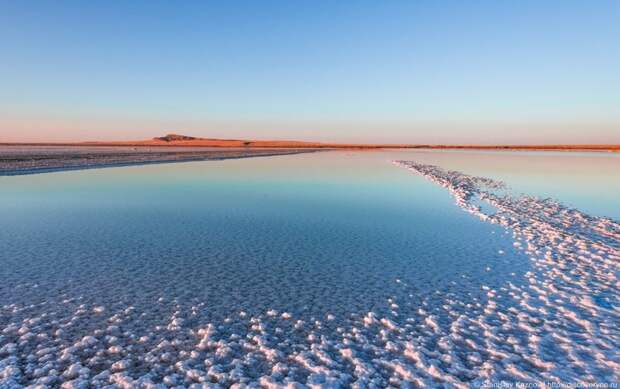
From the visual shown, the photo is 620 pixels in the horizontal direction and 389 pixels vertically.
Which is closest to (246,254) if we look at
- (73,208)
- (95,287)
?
(95,287)

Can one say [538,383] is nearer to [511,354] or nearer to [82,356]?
[511,354]

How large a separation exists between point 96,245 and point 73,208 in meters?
6.01

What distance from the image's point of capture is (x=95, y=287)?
664cm

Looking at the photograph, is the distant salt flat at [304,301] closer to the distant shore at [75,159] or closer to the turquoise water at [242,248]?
the turquoise water at [242,248]

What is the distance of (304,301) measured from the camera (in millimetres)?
6301

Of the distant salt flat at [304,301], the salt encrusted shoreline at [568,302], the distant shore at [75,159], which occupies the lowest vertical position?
the salt encrusted shoreline at [568,302]

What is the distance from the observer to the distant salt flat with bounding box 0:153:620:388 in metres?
4.48

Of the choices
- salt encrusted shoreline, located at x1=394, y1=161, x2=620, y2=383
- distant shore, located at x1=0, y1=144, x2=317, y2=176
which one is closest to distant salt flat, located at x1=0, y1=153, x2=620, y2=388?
salt encrusted shoreline, located at x1=394, y1=161, x2=620, y2=383

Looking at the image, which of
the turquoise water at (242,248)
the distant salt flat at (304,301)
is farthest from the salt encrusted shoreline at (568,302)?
the turquoise water at (242,248)

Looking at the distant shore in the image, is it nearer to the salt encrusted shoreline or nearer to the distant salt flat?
the distant salt flat

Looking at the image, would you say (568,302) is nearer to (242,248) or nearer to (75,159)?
(242,248)

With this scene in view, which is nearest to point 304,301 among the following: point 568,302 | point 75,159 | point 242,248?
point 242,248

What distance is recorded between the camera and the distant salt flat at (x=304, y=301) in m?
4.48

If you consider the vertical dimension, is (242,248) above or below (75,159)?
below
